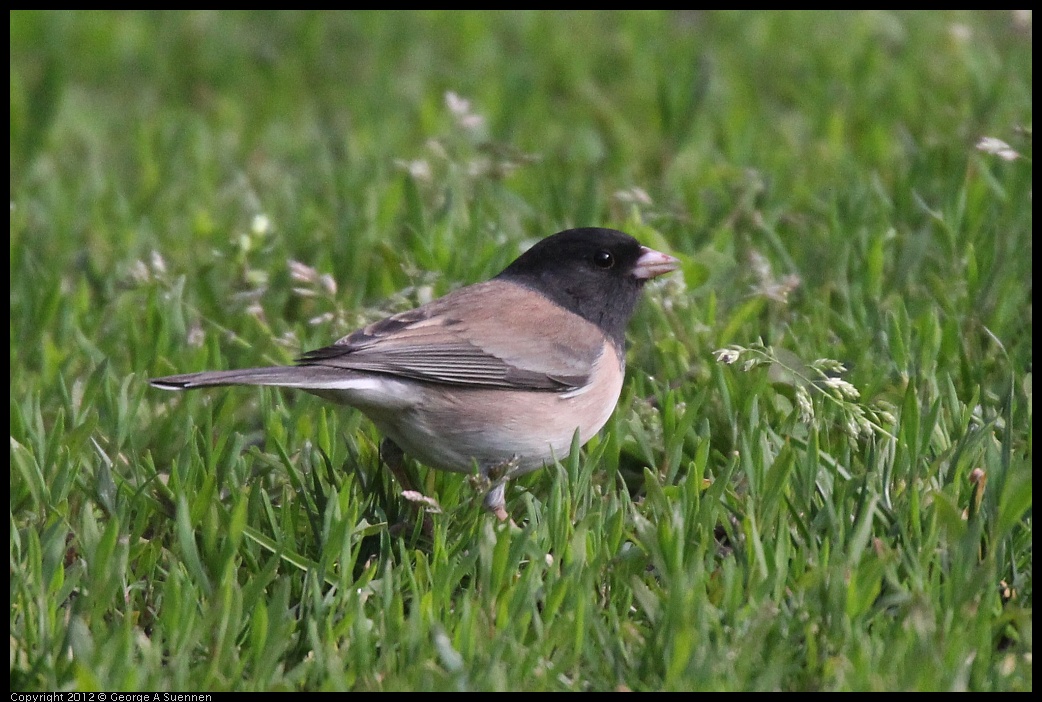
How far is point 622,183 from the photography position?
19.1 feet

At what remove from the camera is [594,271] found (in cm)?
385

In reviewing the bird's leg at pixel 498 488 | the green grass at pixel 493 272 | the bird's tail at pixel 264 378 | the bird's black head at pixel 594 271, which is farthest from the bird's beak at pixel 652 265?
the bird's tail at pixel 264 378

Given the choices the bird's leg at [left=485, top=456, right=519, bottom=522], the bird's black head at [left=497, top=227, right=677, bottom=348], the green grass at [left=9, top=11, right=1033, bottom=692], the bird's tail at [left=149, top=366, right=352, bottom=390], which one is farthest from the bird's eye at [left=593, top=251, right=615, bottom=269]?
the bird's tail at [left=149, top=366, right=352, bottom=390]

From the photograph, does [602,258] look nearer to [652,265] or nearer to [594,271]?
[594,271]

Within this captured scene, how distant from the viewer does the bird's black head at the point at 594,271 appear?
3834mm

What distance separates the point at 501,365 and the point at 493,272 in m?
1.15

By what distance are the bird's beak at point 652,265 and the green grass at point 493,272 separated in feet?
0.88

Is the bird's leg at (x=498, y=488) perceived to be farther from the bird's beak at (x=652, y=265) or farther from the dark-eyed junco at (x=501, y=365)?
the bird's beak at (x=652, y=265)

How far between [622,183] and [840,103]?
1.40 m

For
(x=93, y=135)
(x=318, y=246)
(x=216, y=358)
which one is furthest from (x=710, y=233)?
(x=93, y=135)

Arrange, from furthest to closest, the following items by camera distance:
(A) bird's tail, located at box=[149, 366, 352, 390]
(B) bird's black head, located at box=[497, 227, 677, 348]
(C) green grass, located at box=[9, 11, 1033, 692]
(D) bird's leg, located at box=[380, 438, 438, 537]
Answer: (B) bird's black head, located at box=[497, 227, 677, 348] < (D) bird's leg, located at box=[380, 438, 438, 537] < (A) bird's tail, located at box=[149, 366, 352, 390] < (C) green grass, located at box=[9, 11, 1033, 692]

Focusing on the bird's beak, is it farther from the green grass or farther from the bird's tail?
the bird's tail

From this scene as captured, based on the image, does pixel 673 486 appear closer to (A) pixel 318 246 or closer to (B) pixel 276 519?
(B) pixel 276 519

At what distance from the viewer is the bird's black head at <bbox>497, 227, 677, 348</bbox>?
12.6 ft
